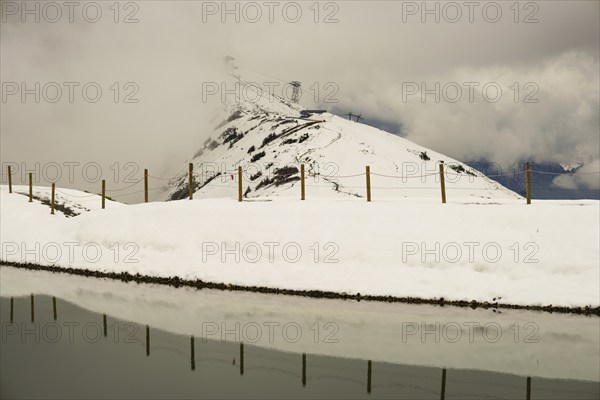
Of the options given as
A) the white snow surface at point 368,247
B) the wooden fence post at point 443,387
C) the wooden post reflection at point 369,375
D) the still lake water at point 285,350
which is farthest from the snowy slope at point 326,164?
the wooden fence post at point 443,387

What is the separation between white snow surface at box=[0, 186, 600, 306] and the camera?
2034 cm

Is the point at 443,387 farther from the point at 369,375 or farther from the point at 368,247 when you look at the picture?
the point at 368,247

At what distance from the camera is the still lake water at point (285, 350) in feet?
35.9

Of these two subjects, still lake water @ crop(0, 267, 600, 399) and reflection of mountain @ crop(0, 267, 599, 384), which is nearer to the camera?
still lake water @ crop(0, 267, 600, 399)

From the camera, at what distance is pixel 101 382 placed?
36.1 ft

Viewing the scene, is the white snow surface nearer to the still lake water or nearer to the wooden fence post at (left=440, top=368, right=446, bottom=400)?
the still lake water

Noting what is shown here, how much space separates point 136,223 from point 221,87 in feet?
569

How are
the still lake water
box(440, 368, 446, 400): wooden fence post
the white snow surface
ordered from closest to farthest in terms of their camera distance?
box(440, 368, 446, 400): wooden fence post < the still lake water < the white snow surface

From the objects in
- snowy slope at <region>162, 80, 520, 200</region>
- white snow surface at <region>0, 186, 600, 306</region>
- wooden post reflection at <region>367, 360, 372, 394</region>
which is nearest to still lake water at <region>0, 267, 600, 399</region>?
wooden post reflection at <region>367, 360, 372, 394</region>

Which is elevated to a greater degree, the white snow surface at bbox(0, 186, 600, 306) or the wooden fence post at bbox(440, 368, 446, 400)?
the white snow surface at bbox(0, 186, 600, 306)

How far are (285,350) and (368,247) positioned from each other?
1006cm

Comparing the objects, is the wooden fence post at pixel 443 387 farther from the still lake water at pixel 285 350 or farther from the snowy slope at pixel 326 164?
the snowy slope at pixel 326 164

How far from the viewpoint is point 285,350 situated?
13.9m

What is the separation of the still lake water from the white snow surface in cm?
160
